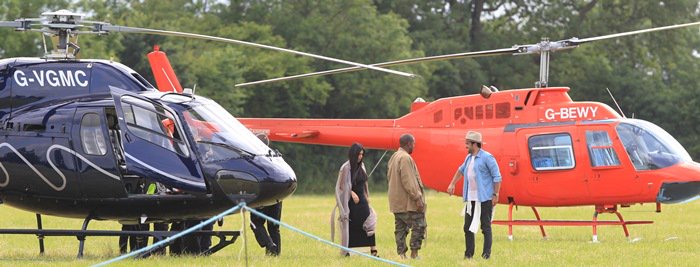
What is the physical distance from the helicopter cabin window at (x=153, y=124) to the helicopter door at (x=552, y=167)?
24.0ft

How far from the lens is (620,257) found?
1655cm

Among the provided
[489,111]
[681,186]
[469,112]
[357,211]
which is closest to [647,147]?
[681,186]

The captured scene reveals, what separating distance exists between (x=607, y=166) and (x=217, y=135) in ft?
24.5

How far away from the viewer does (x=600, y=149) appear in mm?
20625

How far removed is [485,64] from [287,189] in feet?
173

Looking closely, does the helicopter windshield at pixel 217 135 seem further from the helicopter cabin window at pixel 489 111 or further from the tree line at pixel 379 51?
the tree line at pixel 379 51

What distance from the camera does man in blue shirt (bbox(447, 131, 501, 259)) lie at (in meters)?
16.3

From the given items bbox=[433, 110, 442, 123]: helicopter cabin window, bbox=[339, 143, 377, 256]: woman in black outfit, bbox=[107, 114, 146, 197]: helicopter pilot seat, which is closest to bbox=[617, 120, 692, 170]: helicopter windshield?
bbox=[433, 110, 442, 123]: helicopter cabin window

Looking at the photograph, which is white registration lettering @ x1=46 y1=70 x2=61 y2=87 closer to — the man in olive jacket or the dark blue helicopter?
the dark blue helicopter

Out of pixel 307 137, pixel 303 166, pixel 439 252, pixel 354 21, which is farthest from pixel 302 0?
pixel 439 252

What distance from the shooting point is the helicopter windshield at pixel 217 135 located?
51.0 ft

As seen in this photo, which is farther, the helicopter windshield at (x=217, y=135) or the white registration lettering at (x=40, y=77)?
the white registration lettering at (x=40, y=77)

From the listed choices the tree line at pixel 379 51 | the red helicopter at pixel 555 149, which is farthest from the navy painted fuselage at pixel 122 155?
the tree line at pixel 379 51

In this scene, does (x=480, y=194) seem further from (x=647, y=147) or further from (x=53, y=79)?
(x=53, y=79)
